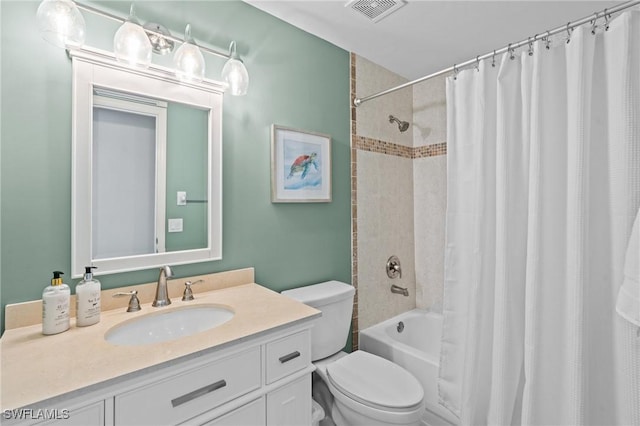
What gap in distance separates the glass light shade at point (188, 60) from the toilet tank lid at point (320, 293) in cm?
118

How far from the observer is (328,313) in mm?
1644

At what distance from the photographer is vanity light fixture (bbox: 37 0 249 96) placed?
984 millimetres

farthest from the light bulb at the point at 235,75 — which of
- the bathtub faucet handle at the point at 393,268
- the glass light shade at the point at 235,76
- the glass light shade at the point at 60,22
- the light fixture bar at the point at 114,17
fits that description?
the bathtub faucet handle at the point at 393,268

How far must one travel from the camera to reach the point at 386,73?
2.32 meters

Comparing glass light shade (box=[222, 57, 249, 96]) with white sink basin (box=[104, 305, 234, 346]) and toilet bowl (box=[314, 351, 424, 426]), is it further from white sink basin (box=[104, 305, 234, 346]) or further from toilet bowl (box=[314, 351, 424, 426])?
toilet bowl (box=[314, 351, 424, 426])

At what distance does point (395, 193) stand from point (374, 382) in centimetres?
141

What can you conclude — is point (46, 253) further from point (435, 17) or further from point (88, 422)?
point (435, 17)

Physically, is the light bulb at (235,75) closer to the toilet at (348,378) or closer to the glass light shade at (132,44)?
the glass light shade at (132,44)

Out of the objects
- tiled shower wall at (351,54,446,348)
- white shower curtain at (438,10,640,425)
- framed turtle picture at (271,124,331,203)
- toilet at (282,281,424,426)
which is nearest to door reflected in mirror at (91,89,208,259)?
framed turtle picture at (271,124,331,203)

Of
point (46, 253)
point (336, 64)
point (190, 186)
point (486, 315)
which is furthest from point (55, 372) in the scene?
point (336, 64)

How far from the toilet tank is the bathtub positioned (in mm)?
338

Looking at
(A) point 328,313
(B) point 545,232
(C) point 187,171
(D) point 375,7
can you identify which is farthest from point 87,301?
(D) point 375,7

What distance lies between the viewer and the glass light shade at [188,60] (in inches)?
49.9

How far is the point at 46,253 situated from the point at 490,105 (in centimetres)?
193
